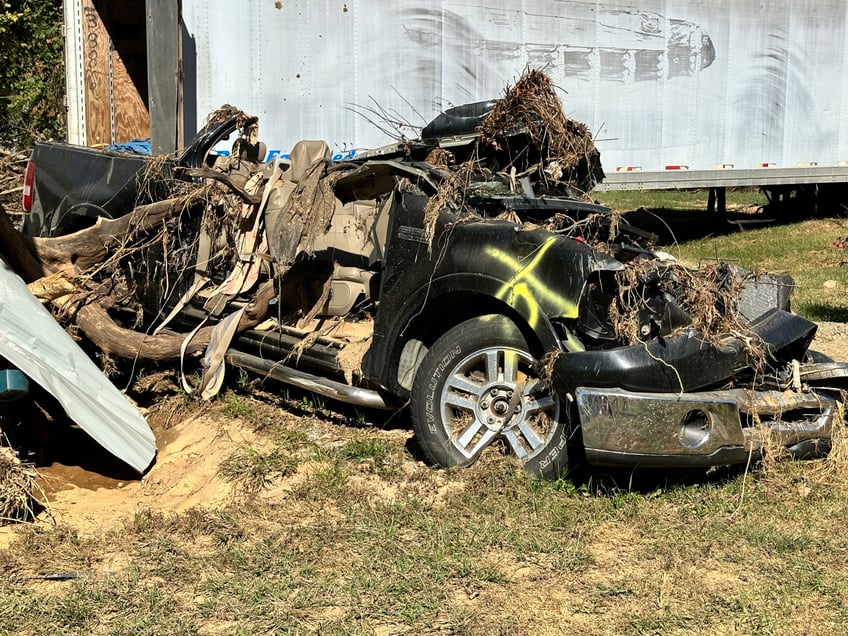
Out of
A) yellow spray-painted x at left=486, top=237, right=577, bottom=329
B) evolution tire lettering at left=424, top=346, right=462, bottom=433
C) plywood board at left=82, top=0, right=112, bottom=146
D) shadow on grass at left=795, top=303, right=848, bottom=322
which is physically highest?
plywood board at left=82, top=0, right=112, bottom=146

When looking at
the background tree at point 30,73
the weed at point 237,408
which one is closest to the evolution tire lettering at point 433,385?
the weed at point 237,408

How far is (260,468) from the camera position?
509 centimetres

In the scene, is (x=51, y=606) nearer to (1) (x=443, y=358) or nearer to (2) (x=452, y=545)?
(2) (x=452, y=545)

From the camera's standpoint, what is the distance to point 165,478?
530 cm

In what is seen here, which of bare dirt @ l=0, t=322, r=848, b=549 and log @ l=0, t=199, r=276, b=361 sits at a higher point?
log @ l=0, t=199, r=276, b=361

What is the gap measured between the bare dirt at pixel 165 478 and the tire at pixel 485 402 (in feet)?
2.78

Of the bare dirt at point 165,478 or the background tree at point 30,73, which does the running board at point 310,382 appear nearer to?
the bare dirt at point 165,478

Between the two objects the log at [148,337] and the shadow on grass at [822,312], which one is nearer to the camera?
the log at [148,337]

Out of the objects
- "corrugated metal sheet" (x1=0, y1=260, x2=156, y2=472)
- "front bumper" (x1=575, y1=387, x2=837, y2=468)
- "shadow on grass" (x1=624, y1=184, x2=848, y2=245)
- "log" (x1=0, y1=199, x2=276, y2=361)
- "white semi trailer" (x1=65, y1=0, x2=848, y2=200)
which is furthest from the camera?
"shadow on grass" (x1=624, y1=184, x2=848, y2=245)

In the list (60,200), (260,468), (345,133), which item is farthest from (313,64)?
(260,468)

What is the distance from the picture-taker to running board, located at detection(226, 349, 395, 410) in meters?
5.36

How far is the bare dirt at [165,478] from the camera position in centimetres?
480

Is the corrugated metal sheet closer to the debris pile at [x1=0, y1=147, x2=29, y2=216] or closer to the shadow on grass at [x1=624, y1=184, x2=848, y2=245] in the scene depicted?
the debris pile at [x1=0, y1=147, x2=29, y2=216]

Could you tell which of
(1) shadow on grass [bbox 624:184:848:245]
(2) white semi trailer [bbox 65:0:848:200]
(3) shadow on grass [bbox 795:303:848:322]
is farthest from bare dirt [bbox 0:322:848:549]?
(1) shadow on grass [bbox 624:184:848:245]
